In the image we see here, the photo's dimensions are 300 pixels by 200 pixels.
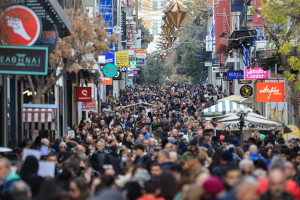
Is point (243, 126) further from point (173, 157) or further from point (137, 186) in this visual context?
point (137, 186)

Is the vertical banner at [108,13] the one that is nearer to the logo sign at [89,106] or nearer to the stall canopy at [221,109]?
the logo sign at [89,106]

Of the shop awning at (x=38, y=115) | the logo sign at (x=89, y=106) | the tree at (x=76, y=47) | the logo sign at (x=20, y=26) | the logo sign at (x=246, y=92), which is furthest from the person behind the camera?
the logo sign at (x=89, y=106)

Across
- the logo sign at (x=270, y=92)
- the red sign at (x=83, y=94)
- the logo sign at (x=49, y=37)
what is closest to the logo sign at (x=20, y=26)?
the logo sign at (x=49, y=37)

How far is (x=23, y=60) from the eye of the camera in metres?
14.5

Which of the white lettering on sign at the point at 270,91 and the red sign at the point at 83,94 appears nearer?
the white lettering on sign at the point at 270,91

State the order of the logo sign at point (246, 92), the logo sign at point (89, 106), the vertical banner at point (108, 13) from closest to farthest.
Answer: the logo sign at point (246, 92) → the logo sign at point (89, 106) → the vertical banner at point (108, 13)

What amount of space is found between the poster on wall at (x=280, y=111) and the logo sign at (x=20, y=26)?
68.1 ft

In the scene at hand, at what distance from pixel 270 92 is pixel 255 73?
4689mm

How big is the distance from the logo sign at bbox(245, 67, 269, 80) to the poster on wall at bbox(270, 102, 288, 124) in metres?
2.21

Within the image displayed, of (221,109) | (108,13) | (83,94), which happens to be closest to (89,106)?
(83,94)

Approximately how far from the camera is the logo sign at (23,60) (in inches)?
570

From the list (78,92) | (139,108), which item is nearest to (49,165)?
(78,92)

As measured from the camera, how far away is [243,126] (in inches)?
865

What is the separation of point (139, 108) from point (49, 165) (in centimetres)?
3879
